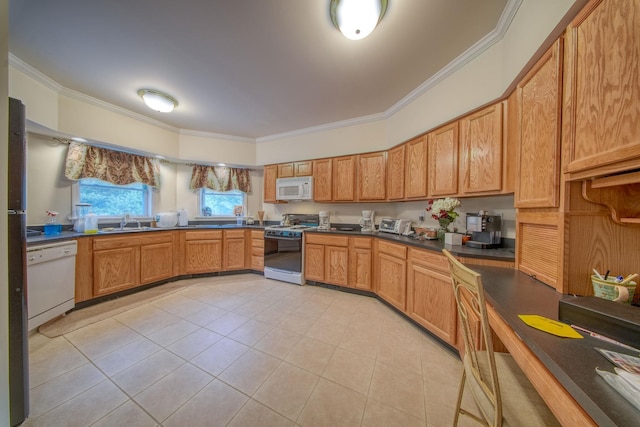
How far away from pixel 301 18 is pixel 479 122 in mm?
1707

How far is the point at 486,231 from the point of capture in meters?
1.85

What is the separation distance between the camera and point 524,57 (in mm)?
1345

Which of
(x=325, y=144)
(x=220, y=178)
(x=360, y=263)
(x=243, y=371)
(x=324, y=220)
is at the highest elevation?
(x=325, y=144)

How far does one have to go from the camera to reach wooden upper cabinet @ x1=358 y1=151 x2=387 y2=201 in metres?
3.05

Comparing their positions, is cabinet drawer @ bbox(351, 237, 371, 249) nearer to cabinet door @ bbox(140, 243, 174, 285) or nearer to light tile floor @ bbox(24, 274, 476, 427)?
light tile floor @ bbox(24, 274, 476, 427)

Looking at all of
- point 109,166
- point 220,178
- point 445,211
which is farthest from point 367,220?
point 109,166

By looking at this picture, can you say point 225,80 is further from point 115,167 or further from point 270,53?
point 115,167

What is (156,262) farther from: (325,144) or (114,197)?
(325,144)

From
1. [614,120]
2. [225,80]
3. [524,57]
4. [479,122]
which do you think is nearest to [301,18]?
[225,80]

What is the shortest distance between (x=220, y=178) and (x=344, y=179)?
249 centimetres

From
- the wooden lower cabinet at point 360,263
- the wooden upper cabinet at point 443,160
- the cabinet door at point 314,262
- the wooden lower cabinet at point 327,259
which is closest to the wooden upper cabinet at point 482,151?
the wooden upper cabinet at point 443,160

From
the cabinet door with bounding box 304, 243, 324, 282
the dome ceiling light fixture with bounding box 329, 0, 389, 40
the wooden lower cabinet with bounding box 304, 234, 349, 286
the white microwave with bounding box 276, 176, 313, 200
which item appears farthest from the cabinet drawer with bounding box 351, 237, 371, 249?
the dome ceiling light fixture with bounding box 329, 0, 389, 40

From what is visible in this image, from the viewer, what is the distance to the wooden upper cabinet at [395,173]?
2773 millimetres

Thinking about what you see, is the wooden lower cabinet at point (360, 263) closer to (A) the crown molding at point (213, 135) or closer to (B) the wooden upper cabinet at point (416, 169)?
(B) the wooden upper cabinet at point (416, 169)
